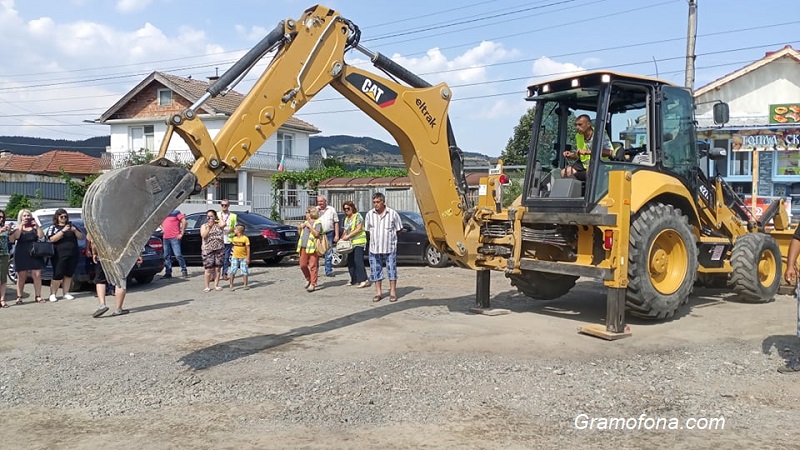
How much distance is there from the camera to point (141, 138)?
42.6m

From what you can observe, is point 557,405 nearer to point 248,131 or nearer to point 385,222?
point 248,131

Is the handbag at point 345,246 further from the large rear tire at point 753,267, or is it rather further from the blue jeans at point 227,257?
the large rear tire at point 753,267

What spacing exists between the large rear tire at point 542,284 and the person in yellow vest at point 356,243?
3740mm

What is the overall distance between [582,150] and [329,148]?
281ft

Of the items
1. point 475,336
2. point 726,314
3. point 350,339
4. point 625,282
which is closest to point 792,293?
point 726,314

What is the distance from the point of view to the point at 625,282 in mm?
8219

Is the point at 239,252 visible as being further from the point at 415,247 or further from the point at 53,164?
the point at 53,164

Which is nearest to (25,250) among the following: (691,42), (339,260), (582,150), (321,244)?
(321,244)

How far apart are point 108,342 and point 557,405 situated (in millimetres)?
5701

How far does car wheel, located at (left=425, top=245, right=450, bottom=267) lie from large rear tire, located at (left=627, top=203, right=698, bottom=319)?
776cm

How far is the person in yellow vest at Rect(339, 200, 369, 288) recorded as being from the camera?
13.4 metres

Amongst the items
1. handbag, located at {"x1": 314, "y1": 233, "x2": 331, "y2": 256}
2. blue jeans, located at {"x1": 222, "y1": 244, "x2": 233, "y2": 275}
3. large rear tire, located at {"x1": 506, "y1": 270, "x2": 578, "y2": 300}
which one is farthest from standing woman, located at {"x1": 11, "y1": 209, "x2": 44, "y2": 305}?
large rear tire, located at {"x1": 506, "y1": 270, "x2": 578, "y2": 300}

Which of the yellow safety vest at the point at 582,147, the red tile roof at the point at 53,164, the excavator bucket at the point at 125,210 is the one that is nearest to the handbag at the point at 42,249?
the excavator bucket at the point at 125,210

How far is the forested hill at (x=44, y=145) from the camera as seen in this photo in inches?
2598
